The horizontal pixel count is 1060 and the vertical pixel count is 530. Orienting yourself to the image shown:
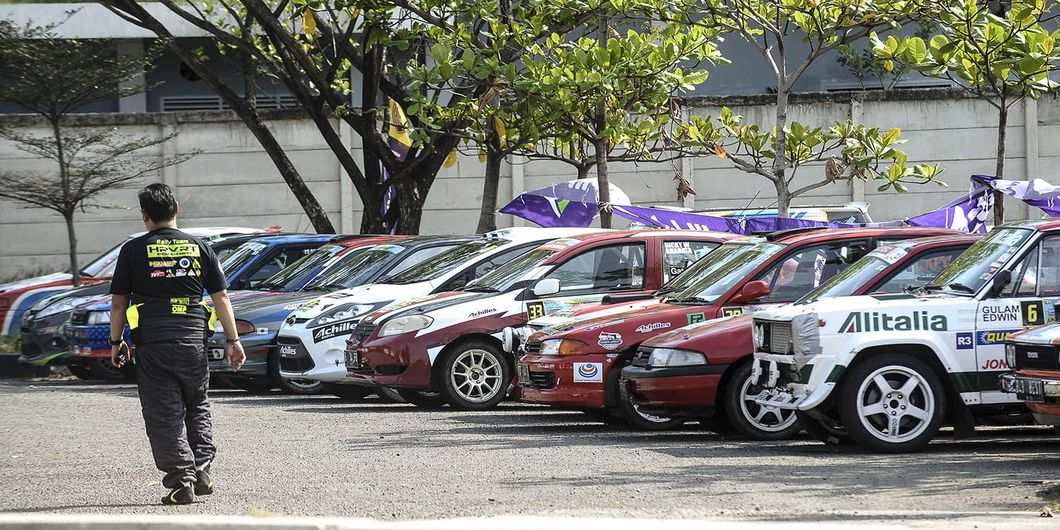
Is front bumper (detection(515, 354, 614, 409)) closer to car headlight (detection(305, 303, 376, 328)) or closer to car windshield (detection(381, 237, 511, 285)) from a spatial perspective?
car headlight (detection(305, 303, 376, 328))

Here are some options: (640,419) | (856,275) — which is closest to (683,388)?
(640,419)

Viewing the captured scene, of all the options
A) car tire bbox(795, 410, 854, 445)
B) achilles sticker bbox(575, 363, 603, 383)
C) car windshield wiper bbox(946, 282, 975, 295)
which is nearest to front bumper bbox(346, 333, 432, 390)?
achilles sticker bbox(575, 363, 603, 383)

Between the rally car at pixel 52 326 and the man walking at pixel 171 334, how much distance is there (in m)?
9.50

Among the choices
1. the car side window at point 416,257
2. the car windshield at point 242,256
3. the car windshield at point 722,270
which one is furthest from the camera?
the car windshield at point 242,256

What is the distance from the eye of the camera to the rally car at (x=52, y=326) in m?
17.5

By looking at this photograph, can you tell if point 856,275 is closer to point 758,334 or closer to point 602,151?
point 758,334

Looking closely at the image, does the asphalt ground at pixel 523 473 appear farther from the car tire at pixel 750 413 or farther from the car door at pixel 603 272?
the car door at pixel 603 272

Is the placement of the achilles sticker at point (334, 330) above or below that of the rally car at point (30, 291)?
below

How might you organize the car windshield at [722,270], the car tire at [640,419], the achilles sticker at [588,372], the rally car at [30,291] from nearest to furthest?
the car tire at [640,419] → the achilles sticker at [588,372] → the car windshield at [722,270] → the rally car at [30,291]

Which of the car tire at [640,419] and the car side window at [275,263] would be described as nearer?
the car tire at [640,419]

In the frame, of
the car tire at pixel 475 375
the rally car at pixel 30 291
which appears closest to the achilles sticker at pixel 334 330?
the car tire at pixel 475 375

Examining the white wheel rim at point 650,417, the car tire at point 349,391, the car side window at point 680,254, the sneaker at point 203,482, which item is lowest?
the car tire at point 349,391

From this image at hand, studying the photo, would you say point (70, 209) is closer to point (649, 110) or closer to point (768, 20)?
point (649, 110)

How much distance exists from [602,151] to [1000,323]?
10.1 meters
